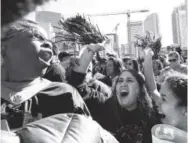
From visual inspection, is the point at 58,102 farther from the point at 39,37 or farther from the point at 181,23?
the point at 181,23

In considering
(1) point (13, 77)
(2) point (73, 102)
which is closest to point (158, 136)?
(2) point (73, 102)

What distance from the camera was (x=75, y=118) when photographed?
0.84m

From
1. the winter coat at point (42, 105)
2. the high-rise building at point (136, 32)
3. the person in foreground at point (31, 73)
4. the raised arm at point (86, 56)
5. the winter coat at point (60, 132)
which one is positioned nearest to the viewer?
the winter coat at point (60, 132)

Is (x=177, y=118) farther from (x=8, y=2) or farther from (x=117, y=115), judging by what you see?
(x=8, y=2)

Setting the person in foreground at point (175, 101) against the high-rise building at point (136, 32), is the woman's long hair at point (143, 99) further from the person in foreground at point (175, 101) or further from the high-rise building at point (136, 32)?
the high-rise building at point (136, 32)

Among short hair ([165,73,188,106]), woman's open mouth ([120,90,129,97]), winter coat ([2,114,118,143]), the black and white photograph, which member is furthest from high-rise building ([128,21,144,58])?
winter coat ([2,114,118,143])

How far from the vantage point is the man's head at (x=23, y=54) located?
1.76 metres

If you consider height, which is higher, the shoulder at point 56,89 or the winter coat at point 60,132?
the winter coat at point 60,132

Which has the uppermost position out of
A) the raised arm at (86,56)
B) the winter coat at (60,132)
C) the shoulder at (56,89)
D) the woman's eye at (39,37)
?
the woman's eye at (39,37)

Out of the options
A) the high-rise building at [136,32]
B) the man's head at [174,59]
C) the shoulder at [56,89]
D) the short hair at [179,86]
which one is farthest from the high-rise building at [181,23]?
the shoulder at [56,89]

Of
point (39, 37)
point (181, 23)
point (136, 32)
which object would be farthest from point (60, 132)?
point (181, 23)

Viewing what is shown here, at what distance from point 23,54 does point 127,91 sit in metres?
0.89

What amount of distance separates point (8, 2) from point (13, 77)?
4.64 ft

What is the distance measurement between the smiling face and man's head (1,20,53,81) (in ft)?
2.43
